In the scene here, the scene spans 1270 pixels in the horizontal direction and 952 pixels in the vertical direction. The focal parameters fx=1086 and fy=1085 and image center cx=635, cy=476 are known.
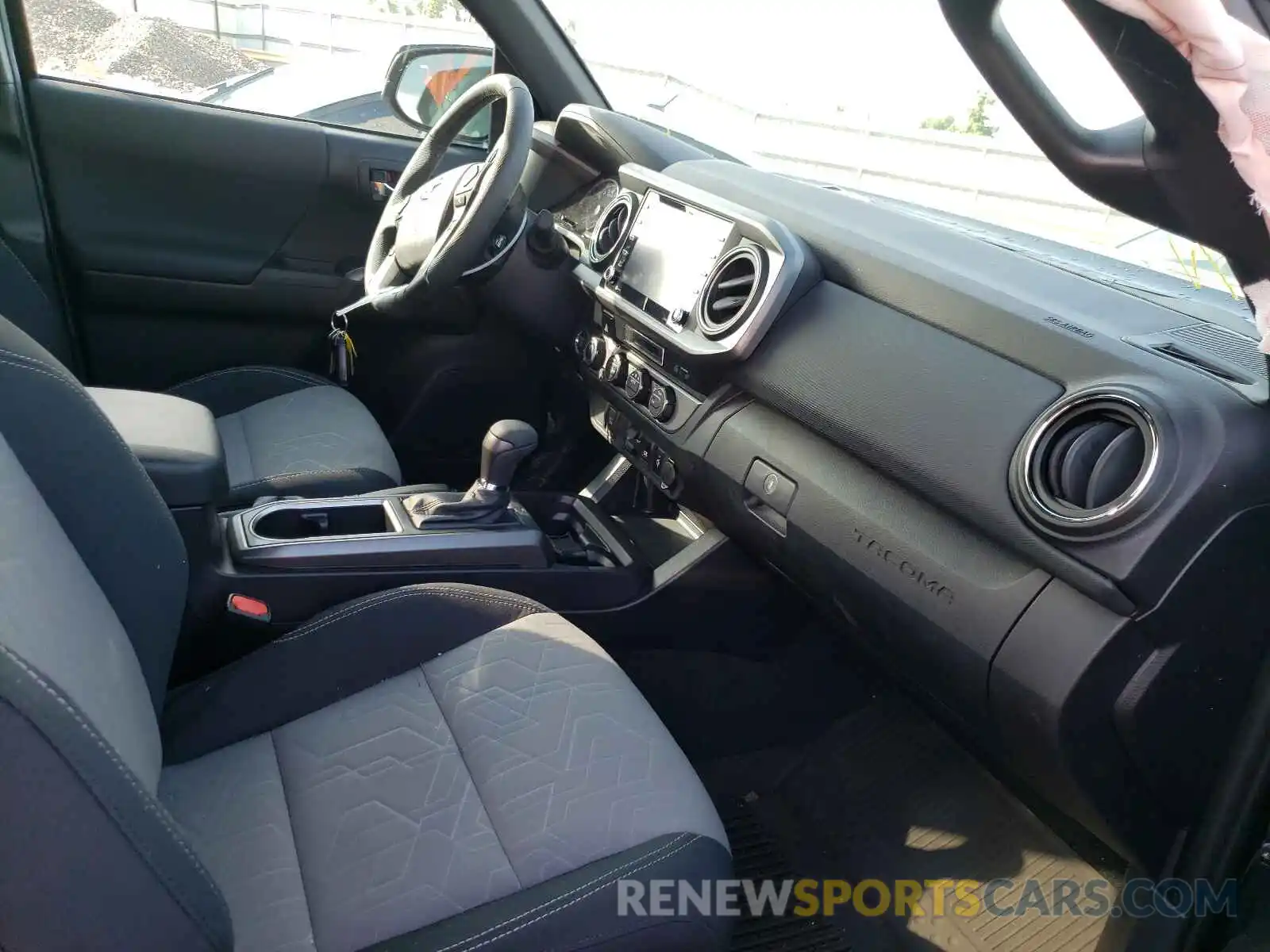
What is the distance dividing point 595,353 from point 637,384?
19cm

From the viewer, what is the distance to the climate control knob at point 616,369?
200 cm

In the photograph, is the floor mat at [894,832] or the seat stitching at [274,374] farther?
the seat stitching at [274,374]

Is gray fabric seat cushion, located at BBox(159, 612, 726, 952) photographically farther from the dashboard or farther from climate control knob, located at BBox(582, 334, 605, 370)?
climate control knob, located at BBox(582, 334, 605, 370)

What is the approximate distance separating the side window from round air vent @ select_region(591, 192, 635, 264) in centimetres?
60

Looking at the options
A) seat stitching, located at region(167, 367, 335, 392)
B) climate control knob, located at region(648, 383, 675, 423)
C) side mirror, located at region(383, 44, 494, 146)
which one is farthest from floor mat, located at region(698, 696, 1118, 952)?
side mirror, located at region(383, 44, 494, 146)

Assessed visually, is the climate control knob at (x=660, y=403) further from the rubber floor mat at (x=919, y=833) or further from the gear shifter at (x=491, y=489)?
the rubber floor mat at (x=919, y=833)

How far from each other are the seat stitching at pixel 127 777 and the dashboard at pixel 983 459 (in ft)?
2.78

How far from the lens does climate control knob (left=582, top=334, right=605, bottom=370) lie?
6.81 ft

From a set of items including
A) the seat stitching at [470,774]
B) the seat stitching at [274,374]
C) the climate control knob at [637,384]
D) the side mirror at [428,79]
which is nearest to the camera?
the seat stitching at [470,774]

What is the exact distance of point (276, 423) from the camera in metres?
2.20

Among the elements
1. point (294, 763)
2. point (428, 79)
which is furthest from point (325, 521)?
point (428, 79)

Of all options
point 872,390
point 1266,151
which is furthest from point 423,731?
point 1266,151

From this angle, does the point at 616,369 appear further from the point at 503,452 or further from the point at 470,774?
the point at 470,774

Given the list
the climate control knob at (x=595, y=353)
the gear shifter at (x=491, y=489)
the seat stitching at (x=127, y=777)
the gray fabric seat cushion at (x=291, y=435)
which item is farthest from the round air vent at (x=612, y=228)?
the seat stitching at (x=127, y=777)
